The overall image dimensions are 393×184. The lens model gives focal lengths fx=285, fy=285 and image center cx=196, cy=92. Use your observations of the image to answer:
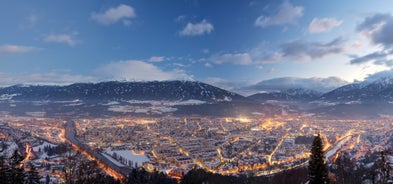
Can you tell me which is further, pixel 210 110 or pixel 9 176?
pixel 210 110

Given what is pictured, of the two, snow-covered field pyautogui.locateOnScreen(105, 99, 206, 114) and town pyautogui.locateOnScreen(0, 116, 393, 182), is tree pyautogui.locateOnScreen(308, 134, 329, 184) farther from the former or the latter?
snow-covered field pyautogui.locateOnScreen(105, 99, 206, 114)

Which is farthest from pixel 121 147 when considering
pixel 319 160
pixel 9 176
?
pixel 319 160

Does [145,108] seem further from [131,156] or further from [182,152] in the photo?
[131,156]


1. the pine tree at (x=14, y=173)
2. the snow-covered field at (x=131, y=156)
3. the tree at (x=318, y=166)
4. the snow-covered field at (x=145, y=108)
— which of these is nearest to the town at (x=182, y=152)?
the snow-covered field at (x=131, y=156)

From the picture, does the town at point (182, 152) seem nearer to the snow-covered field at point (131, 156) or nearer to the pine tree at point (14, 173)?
the snow-covered field at point (131, 156)

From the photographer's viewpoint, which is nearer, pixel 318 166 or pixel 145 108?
pixel 318 166

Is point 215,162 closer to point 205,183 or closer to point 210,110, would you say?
point 205,183

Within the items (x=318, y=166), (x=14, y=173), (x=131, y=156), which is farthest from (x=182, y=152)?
(x=318, y=166)

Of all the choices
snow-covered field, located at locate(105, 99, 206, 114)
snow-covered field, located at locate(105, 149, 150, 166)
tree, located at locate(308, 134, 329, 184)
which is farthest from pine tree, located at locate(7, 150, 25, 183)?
snow-covered field, located at locate(105, 99, 206, 114)
